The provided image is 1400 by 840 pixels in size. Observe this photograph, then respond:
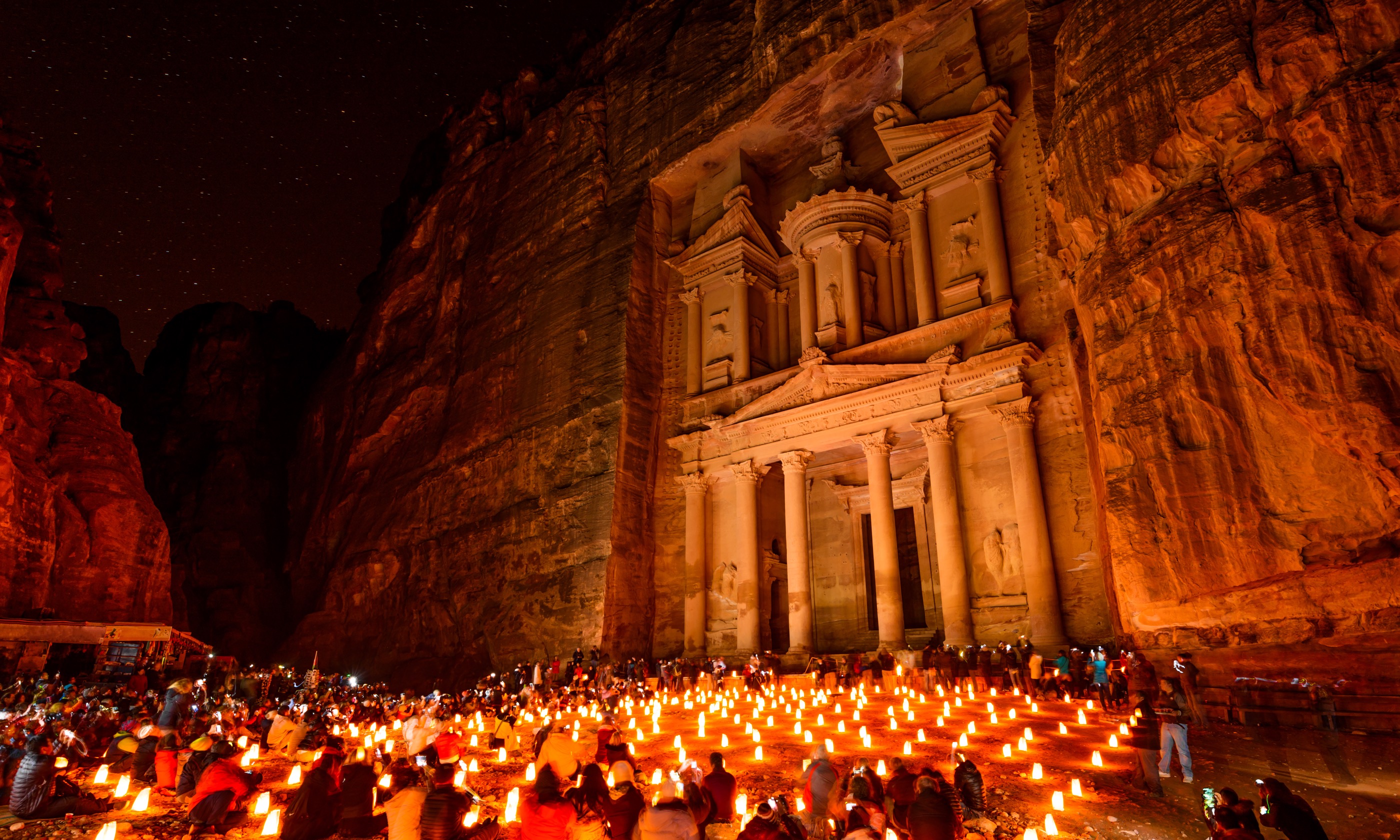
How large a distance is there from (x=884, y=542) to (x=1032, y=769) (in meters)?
14.9

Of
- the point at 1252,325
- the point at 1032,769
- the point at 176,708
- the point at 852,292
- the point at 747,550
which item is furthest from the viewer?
the point at 852,292

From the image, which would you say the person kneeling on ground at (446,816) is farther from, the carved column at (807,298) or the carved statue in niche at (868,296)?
the carved statue in niche at (868,296)

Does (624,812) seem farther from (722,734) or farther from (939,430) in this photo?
(939,430)

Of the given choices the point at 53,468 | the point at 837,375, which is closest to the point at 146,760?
the point at 837,375

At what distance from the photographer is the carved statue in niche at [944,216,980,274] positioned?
25.5 metres

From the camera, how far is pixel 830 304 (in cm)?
2811

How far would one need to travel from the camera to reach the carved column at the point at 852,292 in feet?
89.6

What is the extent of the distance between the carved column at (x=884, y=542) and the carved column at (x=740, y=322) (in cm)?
597

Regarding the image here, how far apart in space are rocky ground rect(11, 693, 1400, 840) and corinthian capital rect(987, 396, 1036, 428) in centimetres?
935

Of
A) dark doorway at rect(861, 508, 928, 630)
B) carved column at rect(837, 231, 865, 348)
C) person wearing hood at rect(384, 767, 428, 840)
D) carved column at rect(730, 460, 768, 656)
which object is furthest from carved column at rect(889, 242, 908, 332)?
person wearing hood at rect(384, 767, 428, 840)

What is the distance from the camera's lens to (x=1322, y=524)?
1124cm

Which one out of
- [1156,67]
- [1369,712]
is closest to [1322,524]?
[1369,712]

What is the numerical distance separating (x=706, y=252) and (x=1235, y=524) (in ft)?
75.9

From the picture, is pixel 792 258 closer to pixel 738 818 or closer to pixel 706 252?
pixel 706 252
